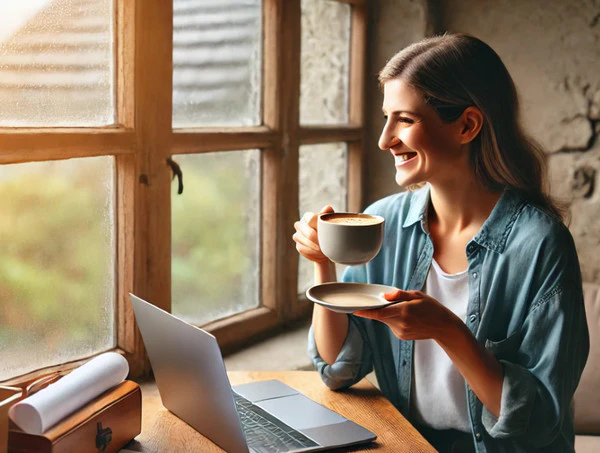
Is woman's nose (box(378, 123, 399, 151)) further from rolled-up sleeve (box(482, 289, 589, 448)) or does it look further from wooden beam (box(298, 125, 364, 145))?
wooden beam (box(298, 125, 364, 145))

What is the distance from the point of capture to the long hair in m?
1.57

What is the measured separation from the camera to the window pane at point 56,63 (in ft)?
5.07

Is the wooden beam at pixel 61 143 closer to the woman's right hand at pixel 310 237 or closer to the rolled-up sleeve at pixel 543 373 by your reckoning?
the woman's right hand at pixel 310 237

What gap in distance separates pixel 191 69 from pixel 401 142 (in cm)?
68

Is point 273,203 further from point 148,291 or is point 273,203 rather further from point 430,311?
point 430,311

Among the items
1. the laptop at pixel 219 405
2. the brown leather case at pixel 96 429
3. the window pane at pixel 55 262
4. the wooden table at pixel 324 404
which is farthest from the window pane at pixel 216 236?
the brown leather case at pixel 96 429

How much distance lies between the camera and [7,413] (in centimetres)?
110

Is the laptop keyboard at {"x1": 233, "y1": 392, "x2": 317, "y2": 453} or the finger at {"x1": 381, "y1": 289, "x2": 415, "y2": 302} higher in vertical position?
the finger at {"x1": 381, "y1": 289, "x2": 415, "y2": 302}

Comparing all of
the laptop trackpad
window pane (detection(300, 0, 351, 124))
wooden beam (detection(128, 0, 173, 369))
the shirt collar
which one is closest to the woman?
the shirt collar

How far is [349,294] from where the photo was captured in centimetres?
142

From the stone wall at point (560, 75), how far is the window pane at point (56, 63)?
1.21 meters

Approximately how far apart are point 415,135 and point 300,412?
0.60 metres

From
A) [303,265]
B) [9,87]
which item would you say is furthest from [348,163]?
[9,87]

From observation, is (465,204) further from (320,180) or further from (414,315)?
(320,180)
